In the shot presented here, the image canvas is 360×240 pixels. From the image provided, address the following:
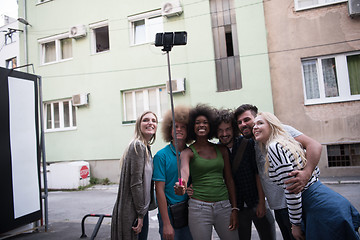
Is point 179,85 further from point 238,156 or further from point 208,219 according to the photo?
point 208,219

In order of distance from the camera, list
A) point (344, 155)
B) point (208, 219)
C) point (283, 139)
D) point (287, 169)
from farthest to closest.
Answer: point (344, 155) → point (208, 219) → point (283, 139) → point (287, 169)

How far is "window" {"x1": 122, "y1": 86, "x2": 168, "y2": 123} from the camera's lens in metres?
10.3

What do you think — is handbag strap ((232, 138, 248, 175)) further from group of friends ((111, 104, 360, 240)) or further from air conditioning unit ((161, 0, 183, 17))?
air conditioning unit ((161, 0, 183, 17))

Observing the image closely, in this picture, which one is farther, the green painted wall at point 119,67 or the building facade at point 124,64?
the building facade at point 124,64

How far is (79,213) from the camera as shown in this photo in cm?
639

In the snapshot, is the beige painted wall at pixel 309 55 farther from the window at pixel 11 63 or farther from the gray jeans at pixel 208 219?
the window at pixel 11 63

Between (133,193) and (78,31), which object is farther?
(78,31)

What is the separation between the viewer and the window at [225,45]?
9.33 m

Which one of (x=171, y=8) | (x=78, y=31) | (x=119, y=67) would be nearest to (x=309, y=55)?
(x=171, y=8)

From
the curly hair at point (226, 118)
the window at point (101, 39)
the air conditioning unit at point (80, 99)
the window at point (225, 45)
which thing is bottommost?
the curly hair at point (226, 118)

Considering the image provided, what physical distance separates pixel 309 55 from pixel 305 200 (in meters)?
8.00

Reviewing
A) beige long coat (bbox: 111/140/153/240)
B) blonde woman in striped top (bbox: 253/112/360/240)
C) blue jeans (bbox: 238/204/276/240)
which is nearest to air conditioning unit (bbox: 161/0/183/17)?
beige long coat (bbox: 111/140/153/240)

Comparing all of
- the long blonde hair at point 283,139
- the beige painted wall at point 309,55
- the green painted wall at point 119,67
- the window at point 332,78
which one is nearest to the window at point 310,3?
the beige painted wall at point 309,55

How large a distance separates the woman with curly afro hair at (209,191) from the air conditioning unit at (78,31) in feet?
34.1
